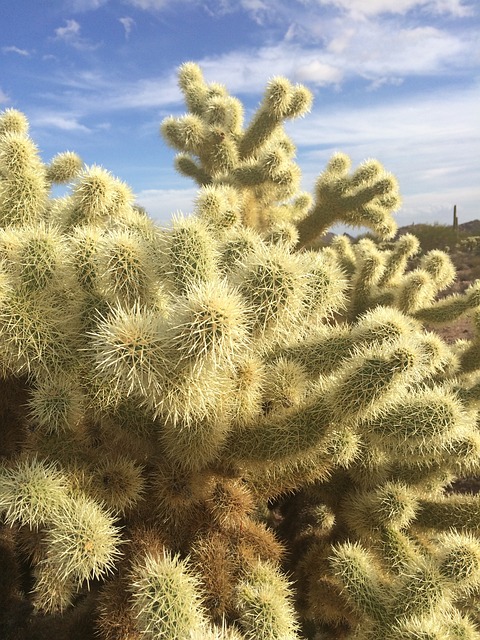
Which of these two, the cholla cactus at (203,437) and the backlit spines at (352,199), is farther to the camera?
the backlit spines at (352,199)

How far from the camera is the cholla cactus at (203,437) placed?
1.94 metres

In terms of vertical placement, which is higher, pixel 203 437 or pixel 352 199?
pixel 352 199

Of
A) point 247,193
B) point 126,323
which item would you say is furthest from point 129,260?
point 247,193

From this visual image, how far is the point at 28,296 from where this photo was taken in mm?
2154

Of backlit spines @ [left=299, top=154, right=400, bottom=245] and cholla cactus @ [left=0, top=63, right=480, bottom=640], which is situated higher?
backlit spines @ [left=299, top=154, right=400, bottom=245]

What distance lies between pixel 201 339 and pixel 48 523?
1.06 m

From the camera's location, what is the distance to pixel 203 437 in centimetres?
226

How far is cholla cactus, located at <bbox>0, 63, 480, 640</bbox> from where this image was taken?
6.36ft

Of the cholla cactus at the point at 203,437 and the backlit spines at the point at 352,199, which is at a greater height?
the backlit spines at the point at 352,199

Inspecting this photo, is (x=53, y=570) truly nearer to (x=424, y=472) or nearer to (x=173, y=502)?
(x=173, y=502)

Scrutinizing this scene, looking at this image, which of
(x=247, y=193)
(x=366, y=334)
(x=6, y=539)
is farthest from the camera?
(x=247, y=193)

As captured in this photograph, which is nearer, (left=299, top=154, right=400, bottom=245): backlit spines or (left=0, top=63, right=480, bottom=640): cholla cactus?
(left=0, top=63, right=480, bottom=640): cholla cactus

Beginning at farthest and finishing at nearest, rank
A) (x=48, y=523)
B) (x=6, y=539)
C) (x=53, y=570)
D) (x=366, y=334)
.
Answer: (x=6, y=539), (x=366, y=334), (x=53, y=570), (x=48, y=523)

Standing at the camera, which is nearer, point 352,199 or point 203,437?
point 203,437
